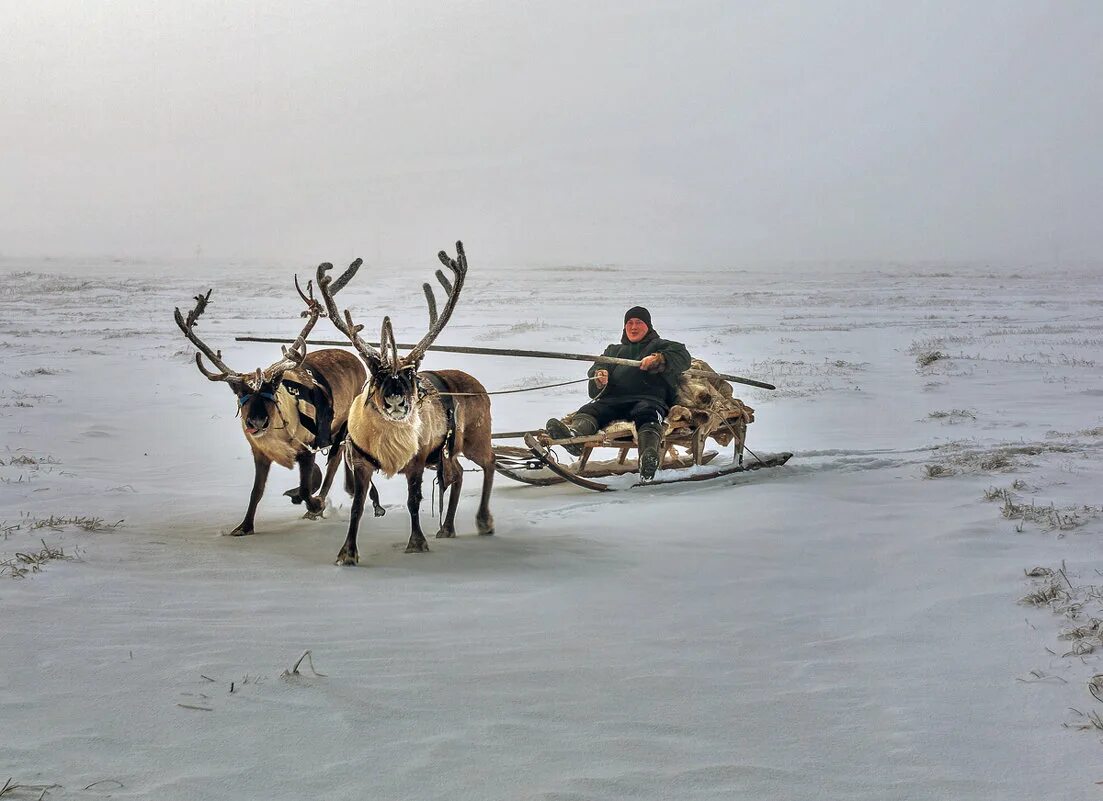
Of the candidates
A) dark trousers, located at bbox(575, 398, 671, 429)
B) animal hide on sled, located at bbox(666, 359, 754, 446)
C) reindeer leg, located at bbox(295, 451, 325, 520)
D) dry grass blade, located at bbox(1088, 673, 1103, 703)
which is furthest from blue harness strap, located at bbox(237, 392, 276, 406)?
dry grass blade, located at bbox(1088, 673, 1103, 703)

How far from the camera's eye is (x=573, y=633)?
14.8 ft

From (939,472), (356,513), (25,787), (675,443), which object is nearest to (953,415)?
(939,472)

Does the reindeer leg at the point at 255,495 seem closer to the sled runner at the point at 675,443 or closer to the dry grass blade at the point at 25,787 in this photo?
the sled runner at the point at 675,443

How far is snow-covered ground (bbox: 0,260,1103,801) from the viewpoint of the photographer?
318 cm

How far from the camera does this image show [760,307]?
31703mm

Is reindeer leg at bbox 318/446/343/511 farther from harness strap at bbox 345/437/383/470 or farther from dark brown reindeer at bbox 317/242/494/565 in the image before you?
harness strap at bbox 345/437/383/470

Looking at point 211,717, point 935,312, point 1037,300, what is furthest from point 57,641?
point 1037,300

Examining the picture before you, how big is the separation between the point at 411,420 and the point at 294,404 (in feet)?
3.75

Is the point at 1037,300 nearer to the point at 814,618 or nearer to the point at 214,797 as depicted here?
the point at 814,618

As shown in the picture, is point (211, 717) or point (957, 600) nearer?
point (211, 717)

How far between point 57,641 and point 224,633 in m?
0.63

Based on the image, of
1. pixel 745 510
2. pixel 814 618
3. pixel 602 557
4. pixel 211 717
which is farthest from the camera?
pixel 745 510

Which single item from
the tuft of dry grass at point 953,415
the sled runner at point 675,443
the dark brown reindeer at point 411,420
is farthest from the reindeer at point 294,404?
the tuft of dry grass at point 953,415

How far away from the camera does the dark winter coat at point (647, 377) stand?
341 inches
